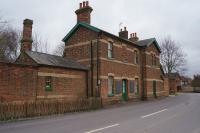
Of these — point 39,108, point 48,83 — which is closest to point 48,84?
point 48,83

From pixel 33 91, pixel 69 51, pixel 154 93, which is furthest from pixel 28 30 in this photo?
pixel 154 93

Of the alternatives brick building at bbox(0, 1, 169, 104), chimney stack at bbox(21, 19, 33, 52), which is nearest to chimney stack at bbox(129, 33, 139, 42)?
brick building at bbox(0, 1, 169, 104)

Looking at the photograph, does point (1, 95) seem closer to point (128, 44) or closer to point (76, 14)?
point (76, 14)

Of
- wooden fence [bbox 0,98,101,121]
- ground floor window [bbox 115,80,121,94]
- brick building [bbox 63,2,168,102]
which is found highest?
brick building [bbox 63,2,168,102]

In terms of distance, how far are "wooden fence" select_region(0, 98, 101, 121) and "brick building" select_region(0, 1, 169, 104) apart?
1942 mm

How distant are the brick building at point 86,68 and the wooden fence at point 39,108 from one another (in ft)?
6.37

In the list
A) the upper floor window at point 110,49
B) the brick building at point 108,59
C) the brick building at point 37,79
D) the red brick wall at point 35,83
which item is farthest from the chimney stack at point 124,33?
the red brick wall at point 35,83

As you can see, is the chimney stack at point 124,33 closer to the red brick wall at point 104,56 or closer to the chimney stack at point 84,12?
the red brick wall at point 104,56

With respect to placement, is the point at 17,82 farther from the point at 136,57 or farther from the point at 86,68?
the point at 136,57

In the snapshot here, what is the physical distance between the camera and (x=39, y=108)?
51.6 feet

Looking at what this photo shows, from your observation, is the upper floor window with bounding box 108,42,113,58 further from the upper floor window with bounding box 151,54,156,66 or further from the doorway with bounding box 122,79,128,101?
the upper floor window with bounding box 151,54,156,66

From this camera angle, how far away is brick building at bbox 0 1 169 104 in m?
17.8

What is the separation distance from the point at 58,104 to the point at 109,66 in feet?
30.4

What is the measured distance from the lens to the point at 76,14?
87.7 feet
